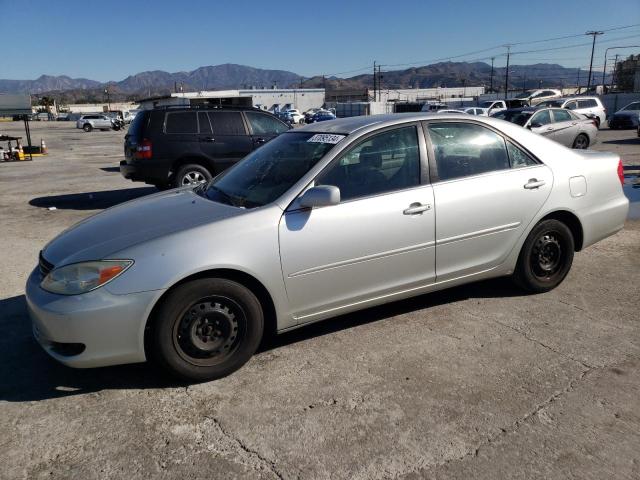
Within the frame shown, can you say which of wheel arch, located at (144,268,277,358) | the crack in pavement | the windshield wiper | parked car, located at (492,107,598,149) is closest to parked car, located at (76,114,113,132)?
parked car, located at (492,107,598,149)

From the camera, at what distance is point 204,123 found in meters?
9.55

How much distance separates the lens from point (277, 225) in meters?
3.29

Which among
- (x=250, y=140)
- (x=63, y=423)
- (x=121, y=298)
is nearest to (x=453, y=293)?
(x=121, y=298)

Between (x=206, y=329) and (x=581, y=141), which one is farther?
(x=581, y=141)

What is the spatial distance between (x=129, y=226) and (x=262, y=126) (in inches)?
273

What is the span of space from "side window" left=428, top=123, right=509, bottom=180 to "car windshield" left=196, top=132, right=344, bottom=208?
2.76 feet

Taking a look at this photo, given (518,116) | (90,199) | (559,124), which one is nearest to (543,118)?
(559,124)

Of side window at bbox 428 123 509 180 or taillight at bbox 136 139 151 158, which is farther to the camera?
taillight at bbox 136 139 151 158

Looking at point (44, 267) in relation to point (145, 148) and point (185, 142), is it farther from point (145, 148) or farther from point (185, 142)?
point (185, 142)

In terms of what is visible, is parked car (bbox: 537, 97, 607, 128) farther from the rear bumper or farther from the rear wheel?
the rear bumper

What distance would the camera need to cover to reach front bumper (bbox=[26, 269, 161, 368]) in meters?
2.92

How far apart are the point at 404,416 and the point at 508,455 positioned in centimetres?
57

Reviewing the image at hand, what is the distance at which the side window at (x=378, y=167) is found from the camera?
3.60 meters

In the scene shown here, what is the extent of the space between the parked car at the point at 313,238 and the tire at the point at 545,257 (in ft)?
0.04
